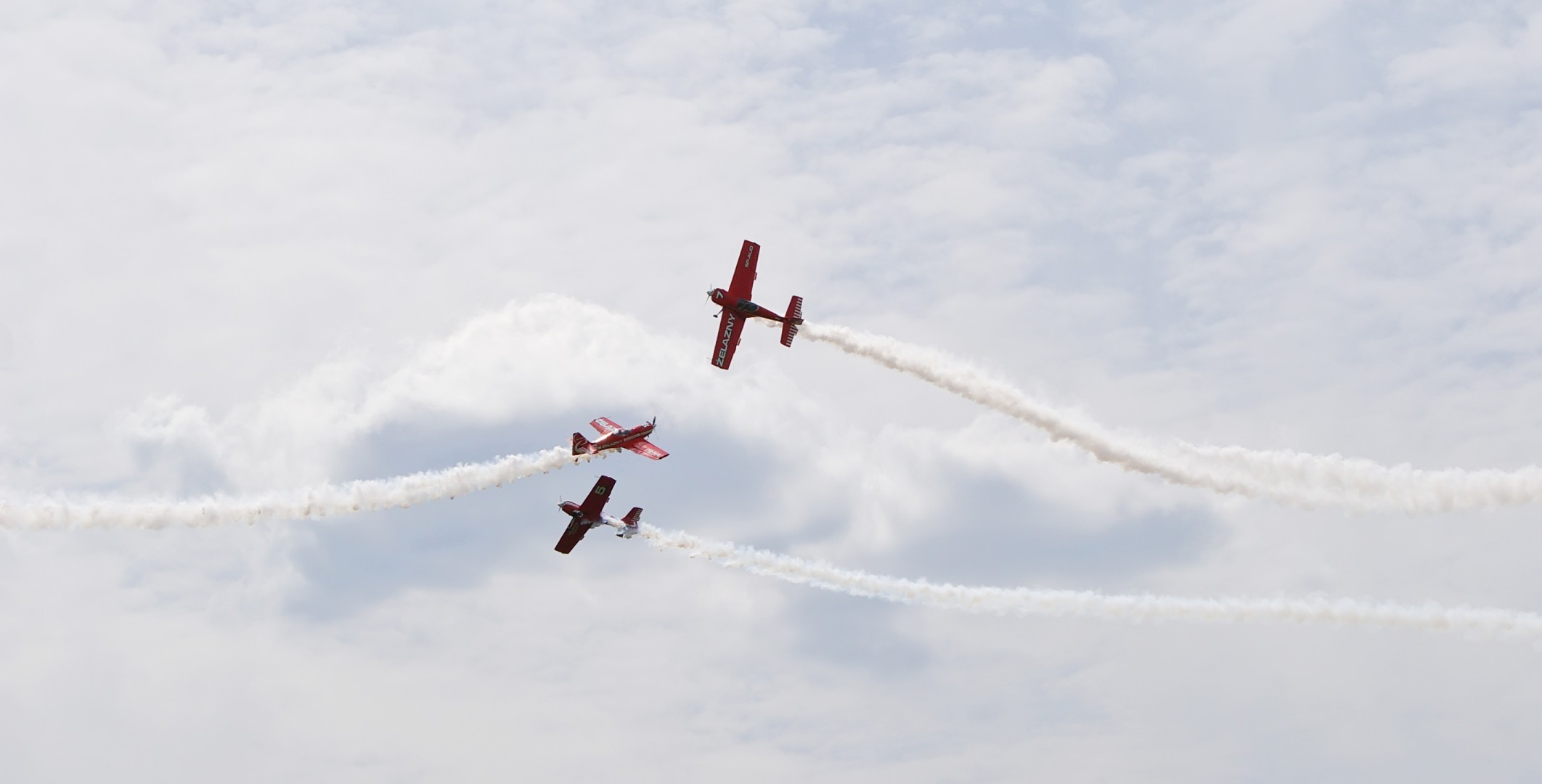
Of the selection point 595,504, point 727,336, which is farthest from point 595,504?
point 727,336

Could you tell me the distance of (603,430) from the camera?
9131 cm

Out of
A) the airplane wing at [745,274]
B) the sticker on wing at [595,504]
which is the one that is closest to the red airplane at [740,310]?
the airplane wing at [745,274]

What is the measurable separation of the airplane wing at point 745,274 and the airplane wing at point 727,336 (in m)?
1.10

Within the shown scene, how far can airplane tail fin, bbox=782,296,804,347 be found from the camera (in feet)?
280

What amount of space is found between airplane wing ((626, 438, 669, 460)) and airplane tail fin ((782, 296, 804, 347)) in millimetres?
10727

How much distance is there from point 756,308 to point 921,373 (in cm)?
982

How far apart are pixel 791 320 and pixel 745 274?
12.7 feet

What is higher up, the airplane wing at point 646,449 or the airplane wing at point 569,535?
the airplane wing at point 646,449

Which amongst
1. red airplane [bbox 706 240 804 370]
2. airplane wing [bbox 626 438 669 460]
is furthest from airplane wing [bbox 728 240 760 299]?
airplane wing [bbox 626 438 669 460]

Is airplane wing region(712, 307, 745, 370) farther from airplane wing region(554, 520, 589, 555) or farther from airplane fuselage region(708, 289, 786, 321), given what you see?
airplane wing region(554, 520, 589, 555)

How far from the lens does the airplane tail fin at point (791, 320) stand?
85.4 metres

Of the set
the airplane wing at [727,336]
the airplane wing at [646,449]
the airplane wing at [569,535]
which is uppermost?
the airplane wing at [727,336]

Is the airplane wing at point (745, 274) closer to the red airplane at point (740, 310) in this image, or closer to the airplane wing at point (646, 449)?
the red airplane at point (740, 310)

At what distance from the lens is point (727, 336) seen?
285 feet
